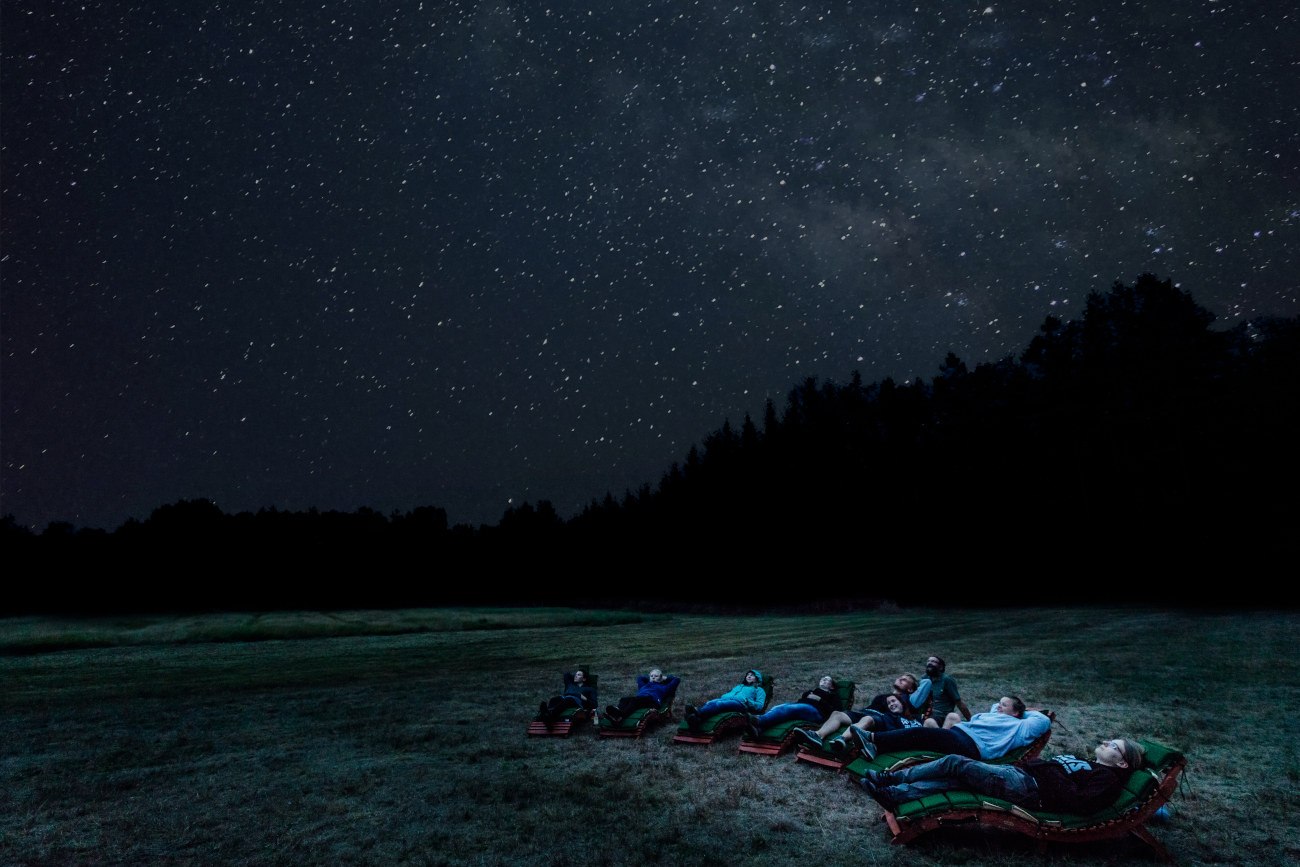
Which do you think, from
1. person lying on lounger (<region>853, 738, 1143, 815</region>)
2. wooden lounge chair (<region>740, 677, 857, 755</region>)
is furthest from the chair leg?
wooden lounge chair (<region>740, 677, 857, 755</region>)

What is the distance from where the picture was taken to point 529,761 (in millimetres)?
11914

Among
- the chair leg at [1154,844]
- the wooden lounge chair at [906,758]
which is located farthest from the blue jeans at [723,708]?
the chair leg at [1154,844]

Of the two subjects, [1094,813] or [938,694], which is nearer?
[1094,813]

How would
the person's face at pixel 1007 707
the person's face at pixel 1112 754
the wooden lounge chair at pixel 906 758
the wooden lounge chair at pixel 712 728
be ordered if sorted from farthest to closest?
the wooden lounge chair at pixel 712 728 < the person's face at pixel 1007 707 < the wooden lounge chair at pixel 906 758 < the person's face at pixel 1112 754

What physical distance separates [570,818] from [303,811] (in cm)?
380

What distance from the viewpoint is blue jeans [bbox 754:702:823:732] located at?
12055mm

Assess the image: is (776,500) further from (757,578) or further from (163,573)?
(163,573)

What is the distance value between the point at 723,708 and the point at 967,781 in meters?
5.51

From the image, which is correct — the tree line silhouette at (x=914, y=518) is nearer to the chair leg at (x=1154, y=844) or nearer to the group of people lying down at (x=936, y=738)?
the group of people lying down at (x=936, y=738)

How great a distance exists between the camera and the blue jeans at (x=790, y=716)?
475 inches

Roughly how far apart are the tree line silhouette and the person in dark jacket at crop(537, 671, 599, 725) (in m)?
42.2

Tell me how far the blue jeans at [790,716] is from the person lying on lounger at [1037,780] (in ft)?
11.9

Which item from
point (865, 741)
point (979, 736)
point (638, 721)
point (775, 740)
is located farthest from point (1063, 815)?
point (638, 721)

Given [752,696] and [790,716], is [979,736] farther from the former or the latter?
[752,696]
